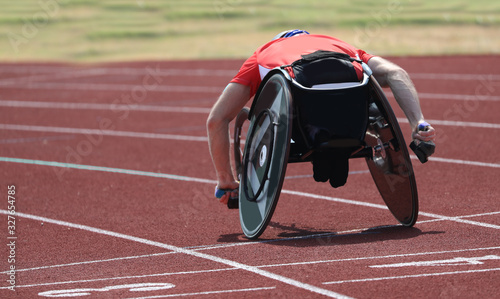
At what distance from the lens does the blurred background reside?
2503 centimetres

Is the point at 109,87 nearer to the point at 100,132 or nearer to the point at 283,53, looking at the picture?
the point at 100,132

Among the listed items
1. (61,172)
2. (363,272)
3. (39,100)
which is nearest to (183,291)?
(363,272)

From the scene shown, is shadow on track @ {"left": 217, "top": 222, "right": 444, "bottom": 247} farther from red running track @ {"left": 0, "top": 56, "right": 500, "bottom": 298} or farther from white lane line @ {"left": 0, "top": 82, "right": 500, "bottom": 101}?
white lane line @ {"left": 0, "top": 82, "right": 500, "bottom": 101}

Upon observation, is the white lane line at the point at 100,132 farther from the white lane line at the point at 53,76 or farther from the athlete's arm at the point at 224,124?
the white lane line at the point at 53,76

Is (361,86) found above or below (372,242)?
above

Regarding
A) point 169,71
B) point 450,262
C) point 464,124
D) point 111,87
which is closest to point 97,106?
point 111,87

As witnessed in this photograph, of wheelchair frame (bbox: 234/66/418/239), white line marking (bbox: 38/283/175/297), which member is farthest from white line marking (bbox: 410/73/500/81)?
white line marking (bbox: 38/283/175/297)

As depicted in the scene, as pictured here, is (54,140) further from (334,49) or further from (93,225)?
(334,49)

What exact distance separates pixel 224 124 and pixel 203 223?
91 cm

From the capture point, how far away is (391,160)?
638 cm

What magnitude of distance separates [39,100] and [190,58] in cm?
849

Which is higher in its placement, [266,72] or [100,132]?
[266,72]

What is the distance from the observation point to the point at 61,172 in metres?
9.76

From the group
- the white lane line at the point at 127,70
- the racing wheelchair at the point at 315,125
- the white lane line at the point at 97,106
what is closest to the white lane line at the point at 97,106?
the white lane line at the point at 97,106
